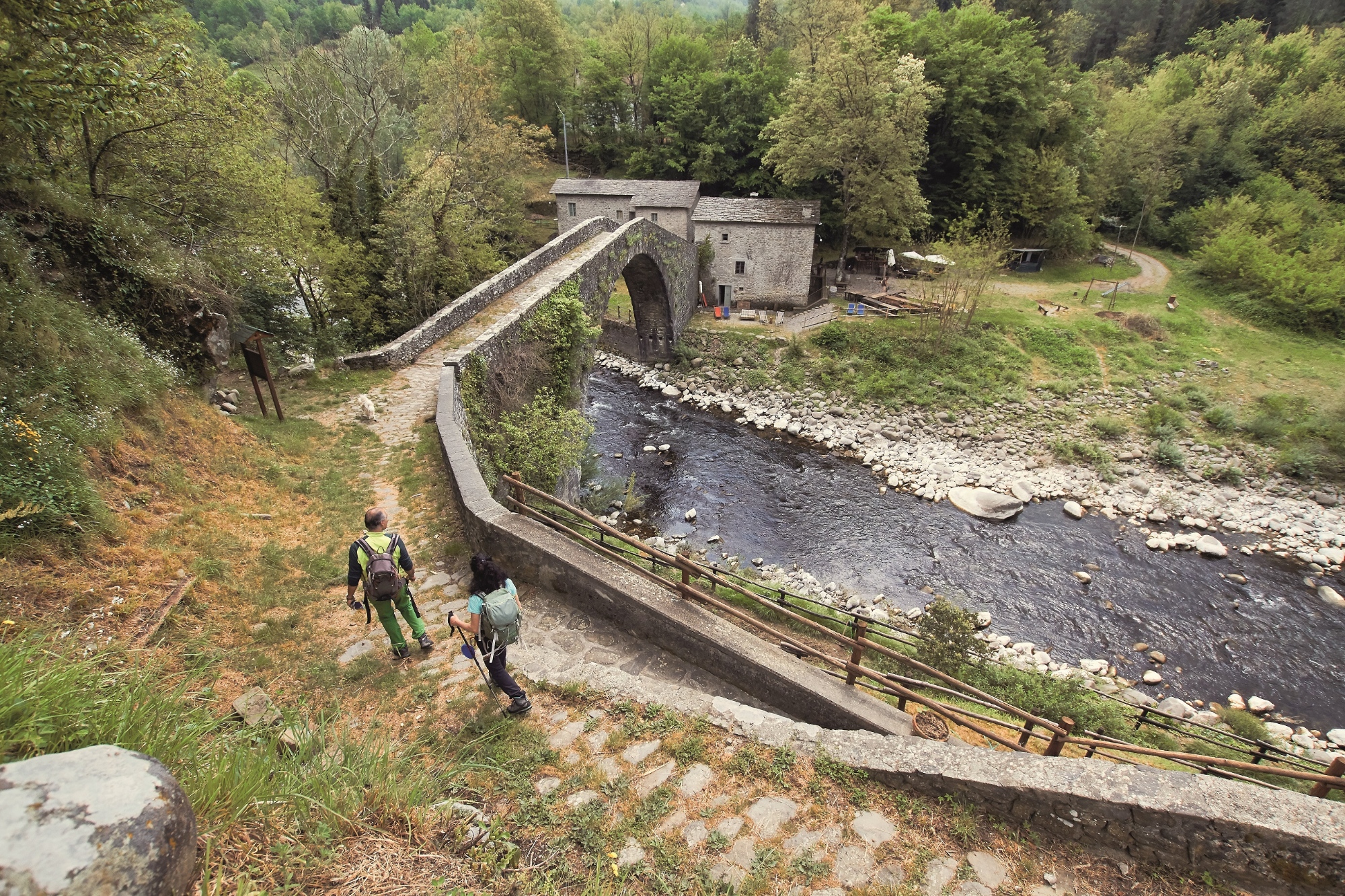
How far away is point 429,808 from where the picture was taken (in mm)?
3502

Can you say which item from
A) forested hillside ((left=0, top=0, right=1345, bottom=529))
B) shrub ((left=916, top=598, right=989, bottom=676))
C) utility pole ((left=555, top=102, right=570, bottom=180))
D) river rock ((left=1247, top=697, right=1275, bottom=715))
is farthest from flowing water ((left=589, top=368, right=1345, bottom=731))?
utility pole ((left=555, top=102, right=570, bottom=180))

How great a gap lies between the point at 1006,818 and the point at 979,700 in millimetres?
1595

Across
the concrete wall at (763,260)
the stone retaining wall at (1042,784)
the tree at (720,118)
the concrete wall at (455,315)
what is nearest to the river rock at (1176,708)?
the stone retaining wall at (1042,784)

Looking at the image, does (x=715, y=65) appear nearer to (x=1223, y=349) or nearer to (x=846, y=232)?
(x=846, y=232)

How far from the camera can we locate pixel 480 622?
16.0 feet

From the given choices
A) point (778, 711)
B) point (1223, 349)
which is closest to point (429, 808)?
point (778, 711)

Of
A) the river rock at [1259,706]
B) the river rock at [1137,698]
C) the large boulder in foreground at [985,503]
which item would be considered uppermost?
the large boulder in foreground at [985,503]

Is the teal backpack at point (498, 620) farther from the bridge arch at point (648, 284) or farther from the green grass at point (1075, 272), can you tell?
the green grass at point (1075, 272)

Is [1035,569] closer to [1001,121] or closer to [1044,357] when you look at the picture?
[1044,357]

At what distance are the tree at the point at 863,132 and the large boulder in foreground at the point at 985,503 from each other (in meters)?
16.2

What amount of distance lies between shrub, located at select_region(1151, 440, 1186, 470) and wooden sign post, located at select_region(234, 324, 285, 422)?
2474 centimetres

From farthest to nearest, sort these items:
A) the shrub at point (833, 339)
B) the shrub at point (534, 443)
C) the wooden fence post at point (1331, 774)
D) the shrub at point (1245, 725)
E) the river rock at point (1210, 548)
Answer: the shrub at point (833, 339)
the river rock at point (1210, 548)
the shrub at point (1245, 725)
the shrub at point (534, 443)
the wooden fence post at point (1331, 774)

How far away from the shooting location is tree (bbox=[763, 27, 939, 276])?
2631 centimetres

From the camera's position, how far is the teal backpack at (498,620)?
15.5 ft
